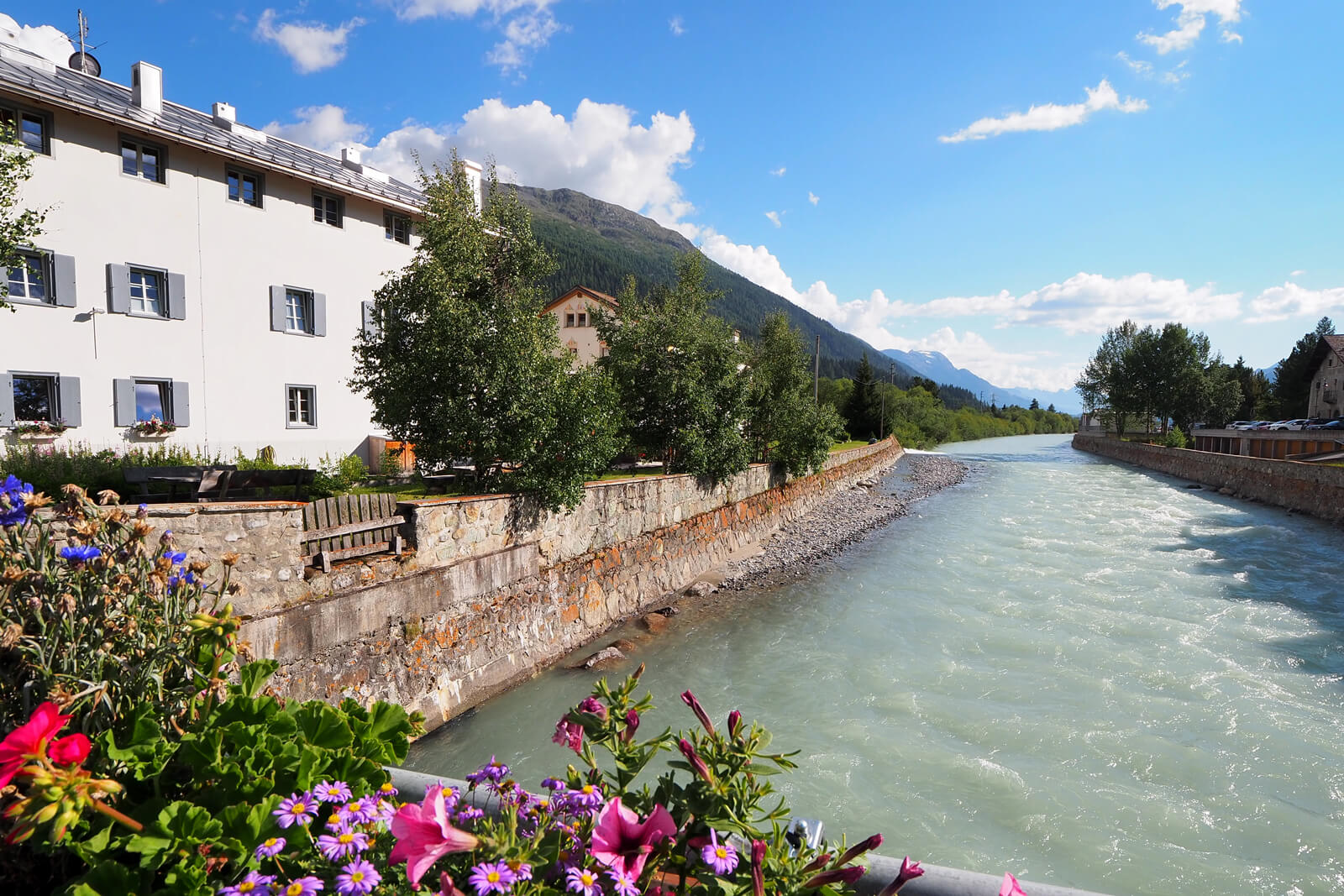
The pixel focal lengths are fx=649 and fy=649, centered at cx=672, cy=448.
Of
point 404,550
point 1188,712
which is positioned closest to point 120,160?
point 404,550

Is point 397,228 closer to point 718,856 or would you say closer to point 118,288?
point 118,288

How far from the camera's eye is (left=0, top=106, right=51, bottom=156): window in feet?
43.5

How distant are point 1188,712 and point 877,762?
4.56 metres

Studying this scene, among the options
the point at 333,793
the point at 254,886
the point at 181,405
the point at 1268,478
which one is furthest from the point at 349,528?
the point at 1268,478

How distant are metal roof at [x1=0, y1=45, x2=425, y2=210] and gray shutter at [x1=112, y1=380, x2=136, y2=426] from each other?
5709mm

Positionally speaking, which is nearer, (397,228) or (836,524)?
(397,228)

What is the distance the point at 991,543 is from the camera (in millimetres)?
19359

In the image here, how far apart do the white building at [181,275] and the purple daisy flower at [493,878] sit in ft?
53.6

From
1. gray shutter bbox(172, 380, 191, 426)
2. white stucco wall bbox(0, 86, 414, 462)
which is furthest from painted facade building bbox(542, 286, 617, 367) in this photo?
gray shutter bbox(172, 380, 191, 426)

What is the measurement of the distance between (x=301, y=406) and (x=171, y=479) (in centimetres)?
983

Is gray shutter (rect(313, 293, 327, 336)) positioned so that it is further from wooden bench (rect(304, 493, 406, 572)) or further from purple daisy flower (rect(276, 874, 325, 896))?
purple daisy flower (rect(276, 874, 325, 896))

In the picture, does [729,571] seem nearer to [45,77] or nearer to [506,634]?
[506,634]

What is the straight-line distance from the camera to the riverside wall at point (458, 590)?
276 inches

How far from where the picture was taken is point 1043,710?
862 centimetres
